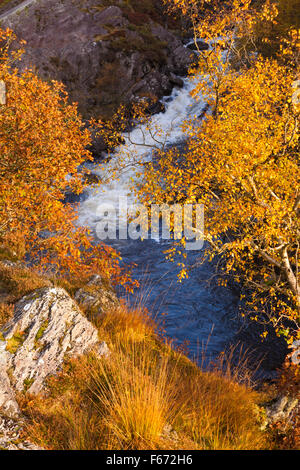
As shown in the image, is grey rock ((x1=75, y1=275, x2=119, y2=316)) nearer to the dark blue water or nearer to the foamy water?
the dark blue water

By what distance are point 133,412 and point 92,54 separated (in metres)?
38.2

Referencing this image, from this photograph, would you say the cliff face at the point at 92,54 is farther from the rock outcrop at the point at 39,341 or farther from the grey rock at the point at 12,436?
the grey rock at the point at 12,436

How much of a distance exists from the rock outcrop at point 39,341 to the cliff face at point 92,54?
30023 mm

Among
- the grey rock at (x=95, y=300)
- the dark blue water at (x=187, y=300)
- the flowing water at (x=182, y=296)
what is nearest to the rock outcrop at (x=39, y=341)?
the grey rock at (x=95, y=300)

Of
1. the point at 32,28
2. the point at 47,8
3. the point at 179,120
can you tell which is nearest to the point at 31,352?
the point at 179,120

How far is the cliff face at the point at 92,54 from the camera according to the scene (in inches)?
1335

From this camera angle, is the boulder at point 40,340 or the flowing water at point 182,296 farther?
the flowing water at point 182,296

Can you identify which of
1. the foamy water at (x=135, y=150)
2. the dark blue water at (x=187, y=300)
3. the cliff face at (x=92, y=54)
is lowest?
the dark blue water at (x=187, y=300)

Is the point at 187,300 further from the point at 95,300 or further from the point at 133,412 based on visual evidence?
the point at 133,412

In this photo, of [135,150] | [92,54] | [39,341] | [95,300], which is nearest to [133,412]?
[39,341]

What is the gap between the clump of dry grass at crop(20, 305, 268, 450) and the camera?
15.5 feet

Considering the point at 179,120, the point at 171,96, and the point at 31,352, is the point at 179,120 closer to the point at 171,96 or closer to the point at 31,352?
the point at 171,96

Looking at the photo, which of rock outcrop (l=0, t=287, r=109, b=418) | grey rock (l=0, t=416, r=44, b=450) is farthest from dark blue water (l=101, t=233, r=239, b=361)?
grey rock (l=0, t=416, r=44, b=450)

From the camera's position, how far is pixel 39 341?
609 cm
